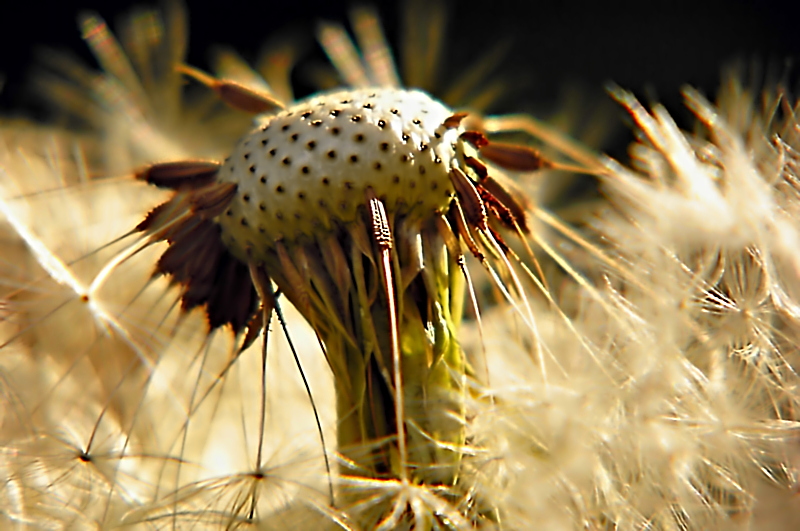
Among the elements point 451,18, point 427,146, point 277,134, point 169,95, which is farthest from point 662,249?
point 451,18

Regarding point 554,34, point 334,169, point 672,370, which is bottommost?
point 672,370

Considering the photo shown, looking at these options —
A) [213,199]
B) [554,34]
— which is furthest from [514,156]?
[554,34]

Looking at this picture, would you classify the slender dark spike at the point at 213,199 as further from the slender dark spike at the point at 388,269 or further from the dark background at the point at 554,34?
the dark background at the point at 554,34

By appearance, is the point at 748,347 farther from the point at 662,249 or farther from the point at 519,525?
the point at 519,525

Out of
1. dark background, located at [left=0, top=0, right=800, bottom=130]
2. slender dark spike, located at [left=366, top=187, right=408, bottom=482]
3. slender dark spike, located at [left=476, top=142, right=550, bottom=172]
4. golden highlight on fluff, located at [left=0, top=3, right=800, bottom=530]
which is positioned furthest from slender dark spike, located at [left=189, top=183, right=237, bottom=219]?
dark background, located at [left=0, top=0, right=800, bottom=130]

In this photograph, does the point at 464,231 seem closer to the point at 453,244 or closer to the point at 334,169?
the point at 453,244

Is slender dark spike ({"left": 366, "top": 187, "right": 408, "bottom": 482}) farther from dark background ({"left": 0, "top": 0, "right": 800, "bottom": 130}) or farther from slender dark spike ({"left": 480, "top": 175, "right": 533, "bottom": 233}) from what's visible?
dark background ({"left": 0, "top": 0, "right": 800, "bottom": 130})
